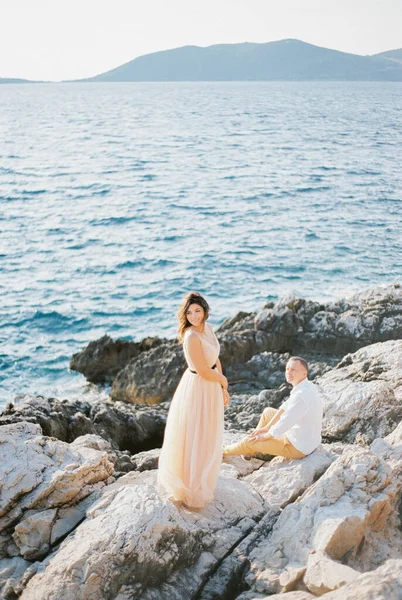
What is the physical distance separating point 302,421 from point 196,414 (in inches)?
53.3

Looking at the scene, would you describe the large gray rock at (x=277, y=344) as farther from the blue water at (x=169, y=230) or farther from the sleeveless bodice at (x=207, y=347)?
the sleeveless bodice at (x=207, y=347)

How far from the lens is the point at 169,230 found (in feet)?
101

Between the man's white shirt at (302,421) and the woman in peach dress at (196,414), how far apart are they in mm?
920

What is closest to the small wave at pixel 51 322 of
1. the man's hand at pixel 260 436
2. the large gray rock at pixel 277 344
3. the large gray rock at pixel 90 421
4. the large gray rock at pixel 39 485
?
the large gray rock at pixel 277 344

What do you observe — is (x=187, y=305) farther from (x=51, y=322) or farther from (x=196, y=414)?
(x=51, y=322)

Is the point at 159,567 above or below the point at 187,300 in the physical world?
below

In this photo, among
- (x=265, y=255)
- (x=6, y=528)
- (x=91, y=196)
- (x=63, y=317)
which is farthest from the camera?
(x=91, y=196)

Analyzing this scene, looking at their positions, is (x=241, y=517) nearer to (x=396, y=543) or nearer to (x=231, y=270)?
(x=396, y=543)

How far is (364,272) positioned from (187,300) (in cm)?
1754

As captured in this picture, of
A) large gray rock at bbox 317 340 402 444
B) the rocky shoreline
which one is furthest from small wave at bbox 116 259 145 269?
large gray rock at bbox 317 340 402 444

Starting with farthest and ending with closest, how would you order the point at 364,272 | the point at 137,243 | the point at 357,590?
1. the point at 137,243
2. the point at 364,272
3. the point at 357,590

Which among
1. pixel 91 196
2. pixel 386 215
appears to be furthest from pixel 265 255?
pixel 91 196

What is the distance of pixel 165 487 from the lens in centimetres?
682

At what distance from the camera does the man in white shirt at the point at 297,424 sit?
294 inches
